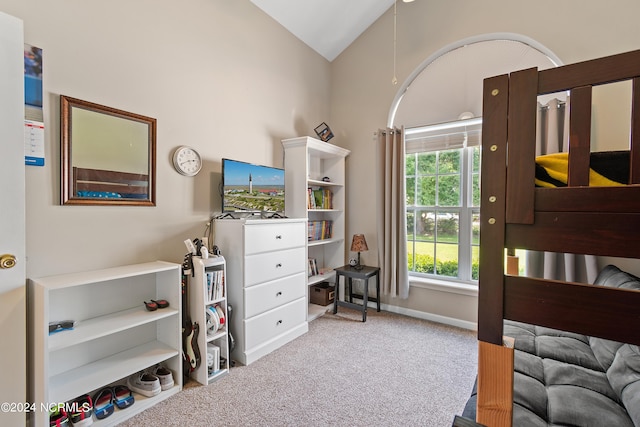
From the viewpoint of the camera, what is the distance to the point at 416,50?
3.12m

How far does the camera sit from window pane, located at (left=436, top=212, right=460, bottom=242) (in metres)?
3.10

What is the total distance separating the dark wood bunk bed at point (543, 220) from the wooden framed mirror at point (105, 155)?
2.04 metres

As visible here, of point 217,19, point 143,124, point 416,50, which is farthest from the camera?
point 416,50

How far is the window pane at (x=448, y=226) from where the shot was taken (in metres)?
3.10

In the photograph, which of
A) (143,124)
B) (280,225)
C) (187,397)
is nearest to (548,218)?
(280,225)

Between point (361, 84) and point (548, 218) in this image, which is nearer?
point (548, 218)

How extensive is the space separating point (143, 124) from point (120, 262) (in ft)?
3.10

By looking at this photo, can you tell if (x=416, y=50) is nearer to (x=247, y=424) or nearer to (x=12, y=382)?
(x=247, y=424)

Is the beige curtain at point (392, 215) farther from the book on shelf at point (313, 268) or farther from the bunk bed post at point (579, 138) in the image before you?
the bunk bed post at point (579, 138)

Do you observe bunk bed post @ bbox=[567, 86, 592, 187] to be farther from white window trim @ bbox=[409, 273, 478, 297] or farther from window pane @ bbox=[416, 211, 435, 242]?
window pane @ bbox=[416, 211, 435, 242]

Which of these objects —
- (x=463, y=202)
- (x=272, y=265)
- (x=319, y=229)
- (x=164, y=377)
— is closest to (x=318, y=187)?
(x=319, y=229)

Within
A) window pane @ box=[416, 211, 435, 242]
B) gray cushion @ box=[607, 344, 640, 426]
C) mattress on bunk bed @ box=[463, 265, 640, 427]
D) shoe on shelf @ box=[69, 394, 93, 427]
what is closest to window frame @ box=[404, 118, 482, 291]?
window pane @ box=[416, 211, 435, 242]

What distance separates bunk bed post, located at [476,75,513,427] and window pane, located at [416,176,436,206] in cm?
254

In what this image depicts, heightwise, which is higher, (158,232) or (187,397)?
(158,232)
